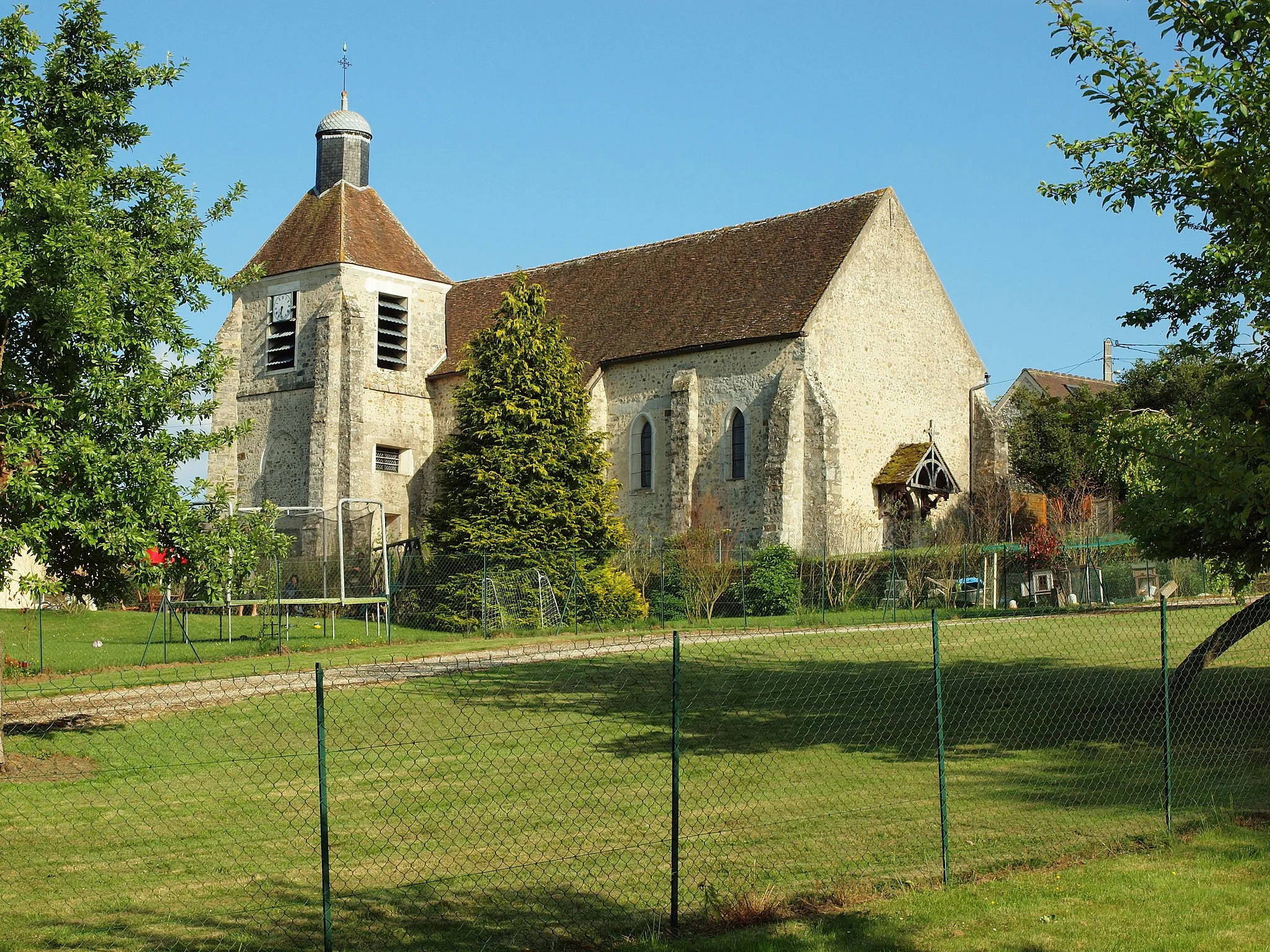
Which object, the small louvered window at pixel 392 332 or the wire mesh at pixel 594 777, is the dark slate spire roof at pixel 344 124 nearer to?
the small louvered window at pixel 392 332

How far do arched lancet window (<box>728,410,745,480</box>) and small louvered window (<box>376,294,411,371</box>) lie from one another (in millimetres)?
12055

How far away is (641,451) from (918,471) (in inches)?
303

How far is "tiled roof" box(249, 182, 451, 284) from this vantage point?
4003 cm

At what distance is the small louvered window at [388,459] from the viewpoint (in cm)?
3984

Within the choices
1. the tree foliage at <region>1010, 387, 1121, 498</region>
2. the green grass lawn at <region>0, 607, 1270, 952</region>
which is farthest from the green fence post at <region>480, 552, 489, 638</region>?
the tree foliage at <region>1010, 387, 1121, 498</region>

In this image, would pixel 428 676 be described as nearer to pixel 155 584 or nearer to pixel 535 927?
pixel 155 584

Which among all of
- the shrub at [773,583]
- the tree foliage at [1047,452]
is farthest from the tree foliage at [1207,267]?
the tree foliage at [1047,452]

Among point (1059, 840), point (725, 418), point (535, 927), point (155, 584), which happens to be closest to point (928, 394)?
point (725, 418)

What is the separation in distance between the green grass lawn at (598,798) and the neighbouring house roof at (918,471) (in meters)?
15.7

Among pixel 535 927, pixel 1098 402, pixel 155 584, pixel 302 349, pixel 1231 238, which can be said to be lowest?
pixel 535 927

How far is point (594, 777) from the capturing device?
1210 cm

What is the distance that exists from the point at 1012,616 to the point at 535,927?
18.7m

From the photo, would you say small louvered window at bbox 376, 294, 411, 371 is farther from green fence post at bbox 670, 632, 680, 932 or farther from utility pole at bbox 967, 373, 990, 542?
green fence post at bbox 670, 632, 680, 932

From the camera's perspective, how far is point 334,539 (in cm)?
3722
